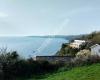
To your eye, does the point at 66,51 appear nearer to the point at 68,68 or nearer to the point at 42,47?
the point at 42,47

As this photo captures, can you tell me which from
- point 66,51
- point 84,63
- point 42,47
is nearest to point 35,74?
point 84,63

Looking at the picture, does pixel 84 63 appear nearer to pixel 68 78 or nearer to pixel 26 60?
pixel 26 60

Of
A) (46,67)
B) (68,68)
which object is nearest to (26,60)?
(46,67)

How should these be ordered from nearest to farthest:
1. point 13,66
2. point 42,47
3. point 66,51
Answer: point 13,66
point 66,51
point 42,47

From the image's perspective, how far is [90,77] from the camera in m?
16.6

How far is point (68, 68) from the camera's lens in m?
22.5

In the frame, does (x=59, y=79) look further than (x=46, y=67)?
No

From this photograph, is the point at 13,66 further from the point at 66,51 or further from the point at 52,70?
the point at 66,51

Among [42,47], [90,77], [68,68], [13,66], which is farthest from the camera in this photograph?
[42,47]

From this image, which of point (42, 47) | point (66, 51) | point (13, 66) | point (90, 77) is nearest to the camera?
point (90, 77)

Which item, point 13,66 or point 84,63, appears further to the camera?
point 84,63

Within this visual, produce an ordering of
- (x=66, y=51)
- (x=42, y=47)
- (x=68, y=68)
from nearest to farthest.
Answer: (x=68, y=68), (x=66, y=51), (x=42, y=47)

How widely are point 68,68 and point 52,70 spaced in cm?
144

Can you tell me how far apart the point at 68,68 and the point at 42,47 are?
2268 centimetres
